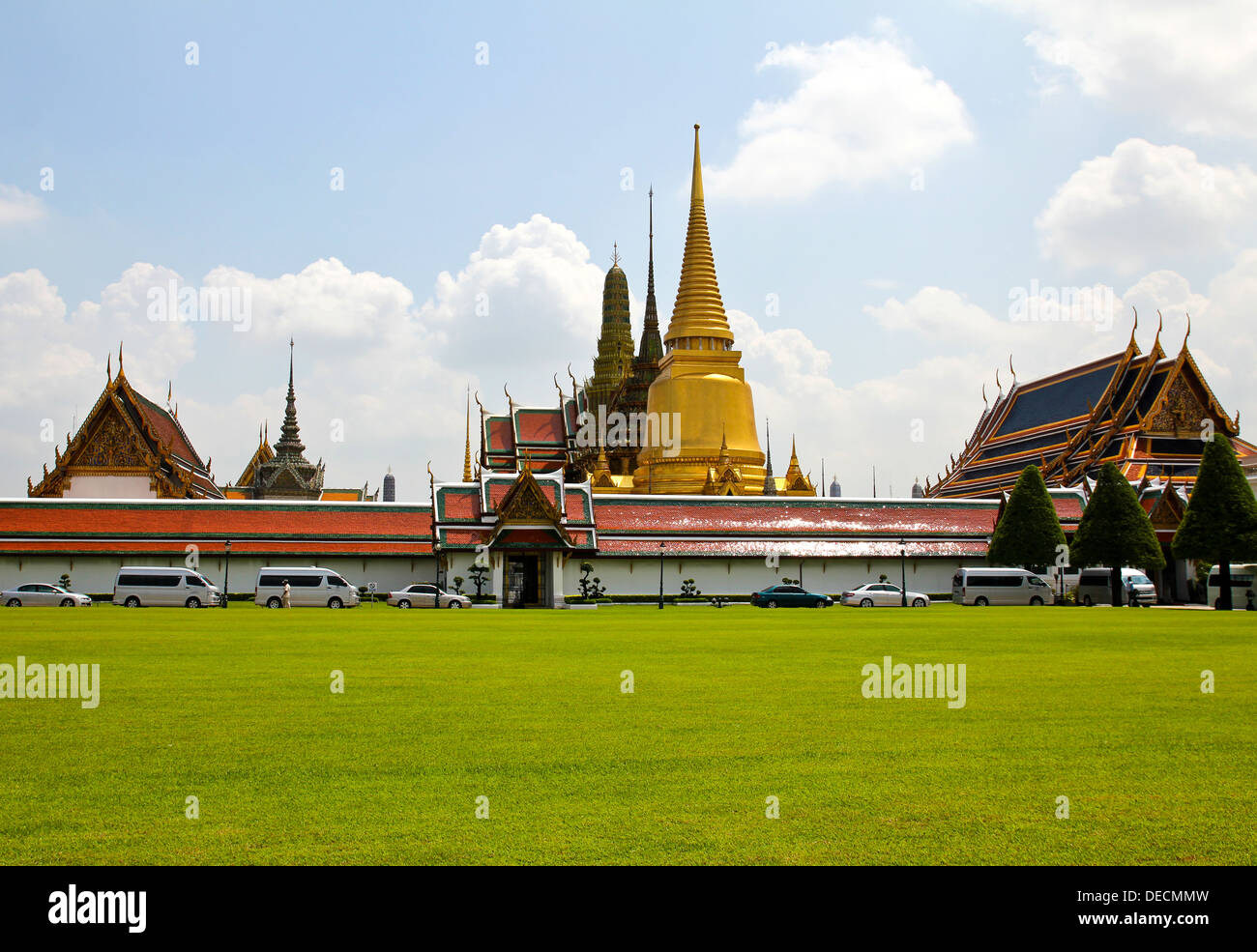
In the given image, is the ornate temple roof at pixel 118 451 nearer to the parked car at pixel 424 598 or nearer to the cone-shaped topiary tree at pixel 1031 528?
the parked car at pixel 424 598

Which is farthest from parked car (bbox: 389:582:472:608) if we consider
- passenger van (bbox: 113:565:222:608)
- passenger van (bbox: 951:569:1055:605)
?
passenger van (bbox: 951:569:1055:605)

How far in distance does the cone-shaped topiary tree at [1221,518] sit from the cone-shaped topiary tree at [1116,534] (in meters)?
3.07

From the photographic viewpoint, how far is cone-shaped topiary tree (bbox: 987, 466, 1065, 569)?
4662 centimetres

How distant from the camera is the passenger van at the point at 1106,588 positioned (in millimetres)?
45969

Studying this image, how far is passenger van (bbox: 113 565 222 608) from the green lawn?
22.8 m

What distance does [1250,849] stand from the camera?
6.55 meters

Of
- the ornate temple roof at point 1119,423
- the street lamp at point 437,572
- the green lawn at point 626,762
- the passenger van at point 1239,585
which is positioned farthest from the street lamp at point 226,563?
the ornate temple roof at point 1119,423

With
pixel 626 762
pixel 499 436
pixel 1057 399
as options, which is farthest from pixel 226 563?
pixel 1057 399

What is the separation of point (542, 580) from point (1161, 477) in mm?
32222

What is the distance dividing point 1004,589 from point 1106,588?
4167mm

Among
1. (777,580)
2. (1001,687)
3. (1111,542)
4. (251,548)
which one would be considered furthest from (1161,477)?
(1001,687)

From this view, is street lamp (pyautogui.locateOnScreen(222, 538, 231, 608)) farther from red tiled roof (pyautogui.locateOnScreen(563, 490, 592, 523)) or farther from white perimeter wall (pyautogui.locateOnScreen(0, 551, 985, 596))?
red tiled roof (pyautogui.locateOnScreen(563, 490, 592, 523))

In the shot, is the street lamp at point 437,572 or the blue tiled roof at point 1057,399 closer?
the street lamp at point 437,572
